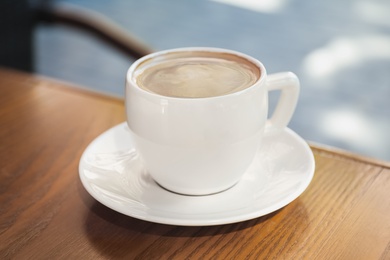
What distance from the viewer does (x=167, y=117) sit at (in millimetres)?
458

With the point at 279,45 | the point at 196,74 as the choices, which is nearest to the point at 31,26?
the point at 196,74

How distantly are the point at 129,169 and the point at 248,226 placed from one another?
0.13 meters

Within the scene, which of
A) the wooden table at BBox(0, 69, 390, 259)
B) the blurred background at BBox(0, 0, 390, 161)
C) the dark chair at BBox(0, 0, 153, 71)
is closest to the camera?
the wooden table at BBox(0, 69, 390, 259)

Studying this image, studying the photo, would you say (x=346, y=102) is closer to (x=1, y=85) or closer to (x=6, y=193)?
(x=1, y=85)

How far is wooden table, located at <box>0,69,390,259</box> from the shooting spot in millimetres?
452

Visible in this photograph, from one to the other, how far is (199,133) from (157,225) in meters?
0.09

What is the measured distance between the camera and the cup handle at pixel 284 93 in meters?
0.51

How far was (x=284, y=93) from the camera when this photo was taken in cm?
53

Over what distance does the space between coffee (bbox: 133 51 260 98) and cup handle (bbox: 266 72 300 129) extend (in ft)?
0.06

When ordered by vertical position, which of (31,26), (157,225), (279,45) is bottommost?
(279,45)

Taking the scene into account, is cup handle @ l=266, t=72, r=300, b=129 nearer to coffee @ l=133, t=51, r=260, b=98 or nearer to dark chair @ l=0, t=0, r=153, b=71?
coffee @ l=133, t=51, r=260, b=98

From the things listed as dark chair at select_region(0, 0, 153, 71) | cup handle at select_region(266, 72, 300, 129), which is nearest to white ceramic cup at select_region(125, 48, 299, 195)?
cup handle at select_region(266, 72, 300, 129)

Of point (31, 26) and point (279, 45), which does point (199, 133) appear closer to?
point (31, 26)

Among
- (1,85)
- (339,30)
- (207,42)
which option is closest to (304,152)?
(1,85)
